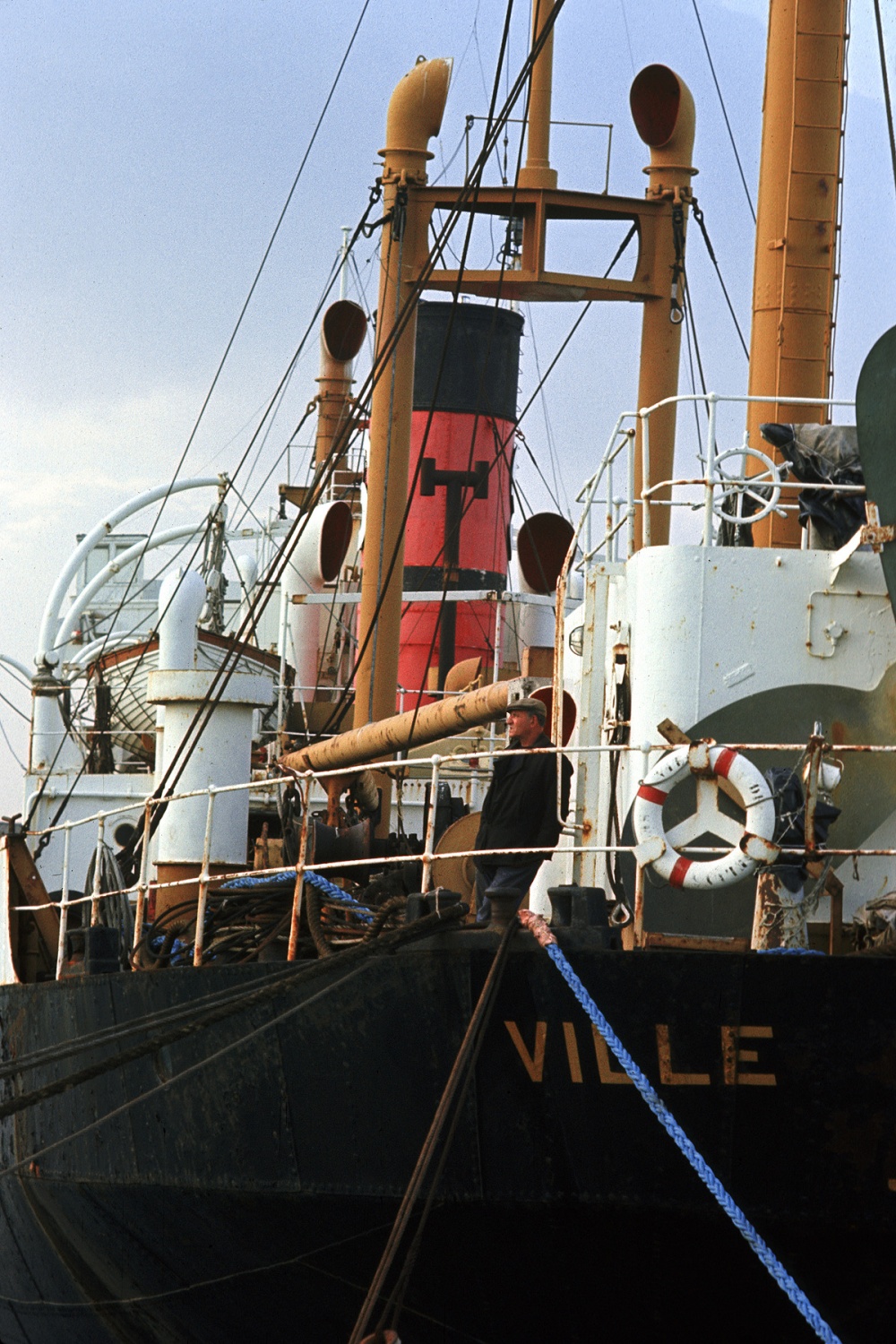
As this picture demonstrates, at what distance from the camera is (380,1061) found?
862 centimetres

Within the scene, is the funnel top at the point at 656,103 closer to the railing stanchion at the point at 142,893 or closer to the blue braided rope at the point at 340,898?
the railing stanchion at the point at 142,893

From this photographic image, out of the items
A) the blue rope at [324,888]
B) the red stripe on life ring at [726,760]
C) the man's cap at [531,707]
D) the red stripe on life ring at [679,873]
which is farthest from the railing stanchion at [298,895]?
the red stripe on life ring at [726,760]

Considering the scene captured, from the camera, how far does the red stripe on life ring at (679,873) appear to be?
26.9ft

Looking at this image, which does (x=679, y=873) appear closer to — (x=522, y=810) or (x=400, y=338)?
(x=522, y=810)

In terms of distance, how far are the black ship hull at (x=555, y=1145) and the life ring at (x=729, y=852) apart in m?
0.41

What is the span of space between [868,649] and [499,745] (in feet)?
25.9

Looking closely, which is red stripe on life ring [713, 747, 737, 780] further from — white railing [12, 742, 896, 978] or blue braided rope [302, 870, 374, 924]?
blue braided rope [302, 870, 374, 924]

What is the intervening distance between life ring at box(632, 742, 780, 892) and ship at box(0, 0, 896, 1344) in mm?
19

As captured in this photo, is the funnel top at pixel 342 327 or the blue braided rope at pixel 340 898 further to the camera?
the funnel top at pixel 342 327

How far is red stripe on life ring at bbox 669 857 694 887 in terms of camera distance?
820cm

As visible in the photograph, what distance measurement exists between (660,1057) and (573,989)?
49 centimetres

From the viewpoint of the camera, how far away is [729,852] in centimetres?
834

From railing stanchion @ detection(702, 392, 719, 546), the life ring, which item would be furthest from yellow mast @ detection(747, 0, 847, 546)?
the life ring

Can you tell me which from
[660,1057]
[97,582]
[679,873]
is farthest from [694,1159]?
[97,582]
